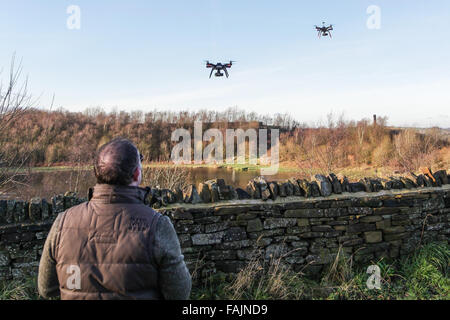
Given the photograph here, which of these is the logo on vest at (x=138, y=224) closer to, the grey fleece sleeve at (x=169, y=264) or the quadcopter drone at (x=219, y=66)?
the grey fleece sleeve at (x=169, y=264)

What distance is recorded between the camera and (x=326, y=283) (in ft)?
12.8

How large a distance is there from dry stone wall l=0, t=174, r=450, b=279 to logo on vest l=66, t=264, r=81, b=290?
2142 mm

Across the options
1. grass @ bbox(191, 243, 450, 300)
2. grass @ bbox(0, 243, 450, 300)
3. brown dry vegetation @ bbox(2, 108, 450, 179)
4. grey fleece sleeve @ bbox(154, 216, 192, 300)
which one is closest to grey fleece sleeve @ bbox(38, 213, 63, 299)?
grey fleece sleeve @ bbox(154, 216, 192, 300)

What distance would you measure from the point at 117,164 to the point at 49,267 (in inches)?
28.2

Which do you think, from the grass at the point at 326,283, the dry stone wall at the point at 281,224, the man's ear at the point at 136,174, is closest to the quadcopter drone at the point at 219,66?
the dry stone wall at the point at 281,224

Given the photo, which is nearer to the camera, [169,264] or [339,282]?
[169,264]

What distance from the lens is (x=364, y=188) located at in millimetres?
4547

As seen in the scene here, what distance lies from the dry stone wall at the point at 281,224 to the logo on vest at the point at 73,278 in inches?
84.3

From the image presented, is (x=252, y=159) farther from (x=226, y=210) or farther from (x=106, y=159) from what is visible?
(x=106, y=159)

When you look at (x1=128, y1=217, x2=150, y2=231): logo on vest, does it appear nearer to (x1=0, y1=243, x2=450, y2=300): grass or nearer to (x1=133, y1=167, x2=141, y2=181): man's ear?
(x1=133, y1=167, x2=141, y2=181): man's ear

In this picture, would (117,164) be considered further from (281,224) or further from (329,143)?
(329,143)

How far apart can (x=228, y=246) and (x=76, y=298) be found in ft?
8.09

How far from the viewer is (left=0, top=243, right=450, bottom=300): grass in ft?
11.7

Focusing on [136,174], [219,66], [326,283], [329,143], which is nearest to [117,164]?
[136,174]
